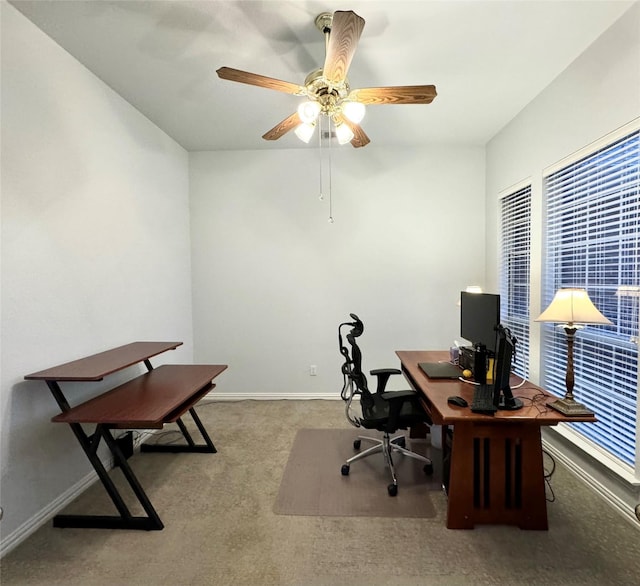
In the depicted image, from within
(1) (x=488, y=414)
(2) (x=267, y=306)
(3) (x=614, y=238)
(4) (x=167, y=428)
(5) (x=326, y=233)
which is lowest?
(4) (x=167, y=428)

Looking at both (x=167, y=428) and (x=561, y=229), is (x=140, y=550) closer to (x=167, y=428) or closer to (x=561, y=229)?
(x=167, y=428)

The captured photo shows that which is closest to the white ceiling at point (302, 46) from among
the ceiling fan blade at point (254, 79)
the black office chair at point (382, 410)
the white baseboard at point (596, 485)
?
the ceiling fan blade at point (254, 79)

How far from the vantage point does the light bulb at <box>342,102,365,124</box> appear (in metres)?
→ 1.90

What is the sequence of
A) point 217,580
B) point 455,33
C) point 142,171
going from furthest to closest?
point 142,171 → point 455,33 → point 217,580

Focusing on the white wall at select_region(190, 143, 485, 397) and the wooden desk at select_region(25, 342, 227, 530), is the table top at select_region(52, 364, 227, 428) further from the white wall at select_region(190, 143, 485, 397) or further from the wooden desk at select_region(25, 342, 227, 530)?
the white wall at select_region(190, 143, 485, 397)

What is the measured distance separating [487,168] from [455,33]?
6.65 feet

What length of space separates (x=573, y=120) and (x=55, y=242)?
3659 millimetres

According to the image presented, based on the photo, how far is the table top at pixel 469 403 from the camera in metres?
1.67

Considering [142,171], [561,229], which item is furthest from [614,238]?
[142,171]

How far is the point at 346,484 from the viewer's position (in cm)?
221

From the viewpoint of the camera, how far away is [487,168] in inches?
144

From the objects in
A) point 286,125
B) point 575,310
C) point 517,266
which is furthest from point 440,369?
point 286,125

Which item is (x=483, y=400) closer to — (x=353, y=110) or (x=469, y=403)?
(x=469, y=403)

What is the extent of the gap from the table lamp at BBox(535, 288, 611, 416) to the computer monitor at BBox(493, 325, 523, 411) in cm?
23
